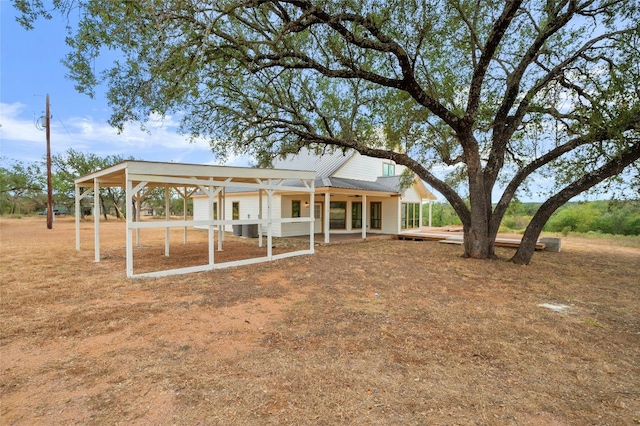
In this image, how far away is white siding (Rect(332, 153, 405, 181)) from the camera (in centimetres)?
1634

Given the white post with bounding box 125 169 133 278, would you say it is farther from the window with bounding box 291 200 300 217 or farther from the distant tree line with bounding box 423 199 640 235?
the distant tree line with bounding box 423 199 640 235

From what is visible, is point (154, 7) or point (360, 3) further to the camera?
point (360, 3)

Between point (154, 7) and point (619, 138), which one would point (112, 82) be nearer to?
point (154, 7)

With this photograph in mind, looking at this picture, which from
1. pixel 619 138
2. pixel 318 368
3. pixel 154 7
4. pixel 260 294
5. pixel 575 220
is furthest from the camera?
pixel 575 220

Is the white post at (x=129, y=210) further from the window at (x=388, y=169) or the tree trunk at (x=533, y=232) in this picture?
the window at (x=388, y=169)

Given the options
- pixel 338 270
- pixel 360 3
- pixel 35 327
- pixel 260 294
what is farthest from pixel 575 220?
pixel 35 327

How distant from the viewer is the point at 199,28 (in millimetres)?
5918

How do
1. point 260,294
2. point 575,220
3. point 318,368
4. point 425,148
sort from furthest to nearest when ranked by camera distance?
point 575,220
point 425,148
point 260,294
point 318,368

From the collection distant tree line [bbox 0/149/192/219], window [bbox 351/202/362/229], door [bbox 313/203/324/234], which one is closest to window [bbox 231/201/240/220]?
door [bbox 313/203/324/234]

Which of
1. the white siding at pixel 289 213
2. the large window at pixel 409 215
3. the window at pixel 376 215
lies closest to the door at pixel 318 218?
the white siding at pixel 289 213

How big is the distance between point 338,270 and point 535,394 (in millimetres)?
5491

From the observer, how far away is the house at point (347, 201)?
604 inches

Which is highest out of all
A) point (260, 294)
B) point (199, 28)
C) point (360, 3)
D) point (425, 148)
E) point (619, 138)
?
point (360, 3)

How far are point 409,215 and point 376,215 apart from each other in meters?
2.23
